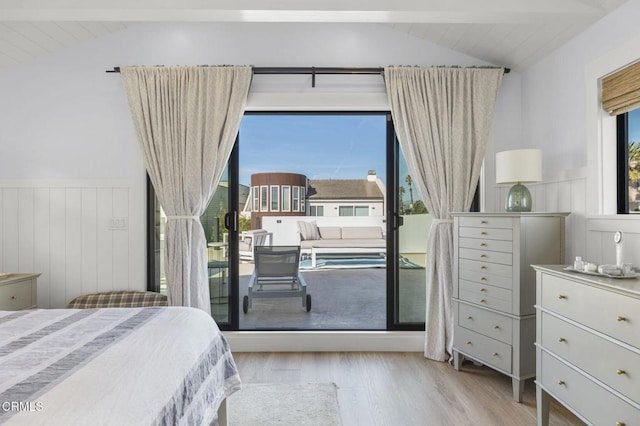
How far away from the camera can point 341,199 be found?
9.78 m

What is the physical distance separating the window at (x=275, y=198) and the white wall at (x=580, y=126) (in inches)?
217

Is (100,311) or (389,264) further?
(389,264)

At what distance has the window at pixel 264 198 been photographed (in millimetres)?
8367

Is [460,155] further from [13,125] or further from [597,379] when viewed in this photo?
[13,125]

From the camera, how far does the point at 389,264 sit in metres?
3.66

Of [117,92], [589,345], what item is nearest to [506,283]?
[589,345]

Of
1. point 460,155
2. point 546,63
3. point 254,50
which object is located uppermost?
point 254,50

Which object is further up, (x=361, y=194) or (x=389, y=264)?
(x=361, y=194)

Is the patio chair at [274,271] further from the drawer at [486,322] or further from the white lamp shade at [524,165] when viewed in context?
the white lamp shade at [524,165]

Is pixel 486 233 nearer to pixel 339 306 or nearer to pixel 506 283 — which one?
pixel 506 283

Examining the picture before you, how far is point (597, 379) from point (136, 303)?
321 centimetres

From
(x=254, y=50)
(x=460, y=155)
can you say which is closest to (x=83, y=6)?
(x=254, y=50)

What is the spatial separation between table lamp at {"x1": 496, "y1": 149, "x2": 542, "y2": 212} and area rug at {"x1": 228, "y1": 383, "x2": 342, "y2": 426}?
1.84 meters

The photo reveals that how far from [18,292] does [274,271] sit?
7.27ft
